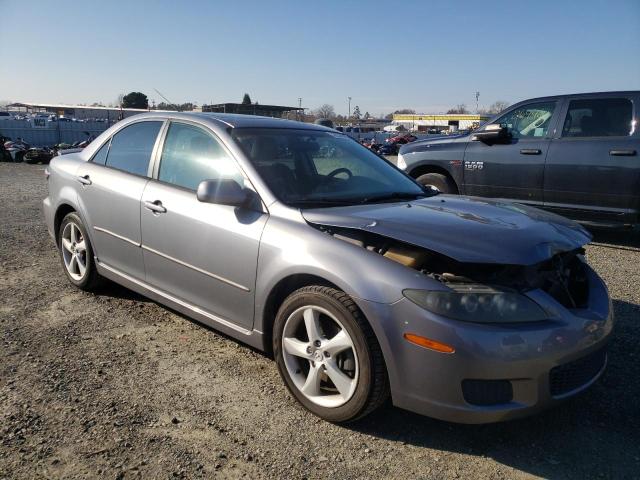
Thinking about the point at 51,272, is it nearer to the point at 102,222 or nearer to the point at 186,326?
the point at 102,222

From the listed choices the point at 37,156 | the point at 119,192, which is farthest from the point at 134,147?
the point at 37,156

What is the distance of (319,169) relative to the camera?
3.79 metres

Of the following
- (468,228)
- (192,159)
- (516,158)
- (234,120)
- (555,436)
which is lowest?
(555,436)

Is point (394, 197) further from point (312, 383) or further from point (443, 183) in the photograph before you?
point (443, 183)

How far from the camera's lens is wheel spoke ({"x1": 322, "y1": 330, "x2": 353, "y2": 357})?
2.64 m

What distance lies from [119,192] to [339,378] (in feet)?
7.69

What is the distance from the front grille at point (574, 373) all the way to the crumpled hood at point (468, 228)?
514 millimetres

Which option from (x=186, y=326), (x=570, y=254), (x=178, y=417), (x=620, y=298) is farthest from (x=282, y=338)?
(x=620, y=298)

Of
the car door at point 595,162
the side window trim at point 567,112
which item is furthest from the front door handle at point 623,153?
the side window trim at point 567,112

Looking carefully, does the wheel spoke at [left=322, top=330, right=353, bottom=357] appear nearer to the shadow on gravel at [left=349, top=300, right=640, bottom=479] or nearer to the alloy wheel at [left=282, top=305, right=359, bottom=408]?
the alloy wheel at [left=282, top=305, right=359, bottom=408]

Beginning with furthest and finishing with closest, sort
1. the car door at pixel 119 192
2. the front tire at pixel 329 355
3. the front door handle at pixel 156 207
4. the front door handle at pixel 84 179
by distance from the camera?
the front door handle at pixel 84 179 < the car door at pixel 119 192 < the front door handle at pixel 156 207 < the front tire at pixel 329 355

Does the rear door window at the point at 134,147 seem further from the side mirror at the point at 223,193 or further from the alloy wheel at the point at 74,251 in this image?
the side mirror at the point at 223,193

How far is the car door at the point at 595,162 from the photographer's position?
6176mm

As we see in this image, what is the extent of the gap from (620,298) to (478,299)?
2.95m
